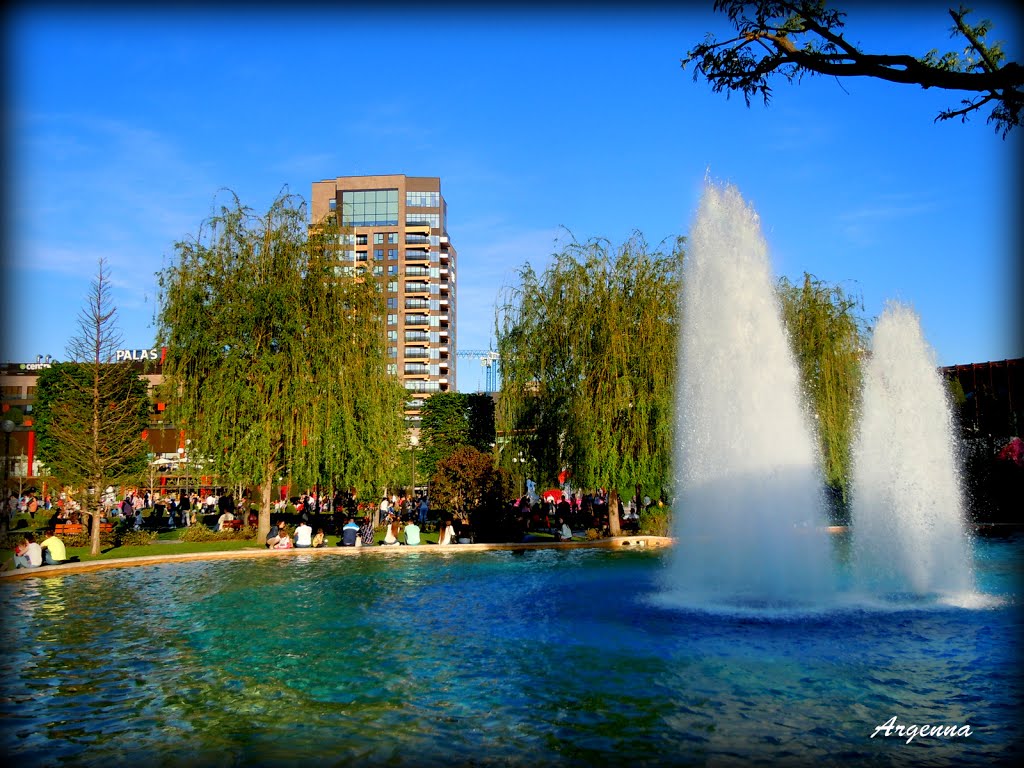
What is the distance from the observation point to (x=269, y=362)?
98.6 ft

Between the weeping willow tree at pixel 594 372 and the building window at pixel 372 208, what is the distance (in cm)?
8978

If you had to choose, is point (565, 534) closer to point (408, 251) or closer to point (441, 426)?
point (441, 426)

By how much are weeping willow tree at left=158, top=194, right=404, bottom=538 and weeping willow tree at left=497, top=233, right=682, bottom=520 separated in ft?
21.3

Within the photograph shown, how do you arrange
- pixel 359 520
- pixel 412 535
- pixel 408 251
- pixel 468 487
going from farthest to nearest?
pixel 408 251, pixel 359 520, pixel 468 487, pixel 412 535

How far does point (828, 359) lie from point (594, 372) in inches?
436

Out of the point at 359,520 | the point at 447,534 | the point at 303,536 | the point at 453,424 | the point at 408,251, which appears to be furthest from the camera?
the point at 408,251

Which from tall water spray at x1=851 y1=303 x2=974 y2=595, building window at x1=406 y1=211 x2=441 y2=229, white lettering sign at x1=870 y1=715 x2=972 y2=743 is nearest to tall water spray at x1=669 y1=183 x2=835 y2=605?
tall water spray at x1=851 y1=303 x2=974 y2=595

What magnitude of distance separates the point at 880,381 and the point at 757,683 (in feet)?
44.5

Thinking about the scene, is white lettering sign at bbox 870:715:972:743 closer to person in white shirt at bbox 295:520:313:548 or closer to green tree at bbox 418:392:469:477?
person in white shirt at bbox 295:520:313:548

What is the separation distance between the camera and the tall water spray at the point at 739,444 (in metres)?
17.8

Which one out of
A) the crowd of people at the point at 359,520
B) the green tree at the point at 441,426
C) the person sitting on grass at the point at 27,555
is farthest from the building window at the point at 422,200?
the person sitting on grass at the point at 27,555

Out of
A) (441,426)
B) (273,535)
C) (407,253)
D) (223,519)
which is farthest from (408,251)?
(273,535)

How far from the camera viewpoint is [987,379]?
53.2 m

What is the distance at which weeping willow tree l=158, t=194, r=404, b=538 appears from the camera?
29.9m
